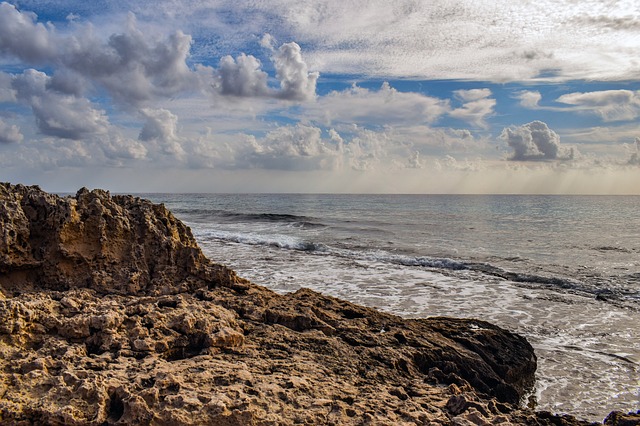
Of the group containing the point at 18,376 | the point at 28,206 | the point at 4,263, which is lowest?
the point at 18,376

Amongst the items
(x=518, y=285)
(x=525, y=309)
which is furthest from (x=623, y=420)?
(x=518, y=285)

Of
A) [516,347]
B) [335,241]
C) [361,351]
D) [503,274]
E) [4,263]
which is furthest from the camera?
[335,241]

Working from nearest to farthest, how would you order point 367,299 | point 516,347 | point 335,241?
point 516,347
point 367,299
point 335,241

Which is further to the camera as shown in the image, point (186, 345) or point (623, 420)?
point (186, 345)

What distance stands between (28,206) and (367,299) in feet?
22.4

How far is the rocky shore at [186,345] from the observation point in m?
3.07

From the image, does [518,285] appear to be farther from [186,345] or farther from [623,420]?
[186,345]

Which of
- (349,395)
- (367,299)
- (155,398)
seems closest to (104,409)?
(155,398)

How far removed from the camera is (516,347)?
18.5ft

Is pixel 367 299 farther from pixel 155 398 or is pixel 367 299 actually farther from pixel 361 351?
pixel 155 398

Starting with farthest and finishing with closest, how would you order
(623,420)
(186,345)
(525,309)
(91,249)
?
(525,309)
(91,249)
(186,345)
(623,420)

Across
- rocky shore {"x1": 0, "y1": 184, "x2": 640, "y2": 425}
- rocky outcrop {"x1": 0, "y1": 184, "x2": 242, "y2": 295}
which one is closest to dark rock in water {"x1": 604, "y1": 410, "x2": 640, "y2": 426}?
rocky shore {"x1": 0, "y1": 184, "x2": 640, "y2": 425}

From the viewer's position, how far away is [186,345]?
13.2ft

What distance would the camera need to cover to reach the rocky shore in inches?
121
